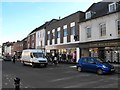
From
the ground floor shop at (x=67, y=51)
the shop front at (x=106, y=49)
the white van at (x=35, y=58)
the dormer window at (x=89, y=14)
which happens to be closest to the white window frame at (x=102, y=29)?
the shop front at (x=106, y=49)

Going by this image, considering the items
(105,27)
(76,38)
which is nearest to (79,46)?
(76,38)

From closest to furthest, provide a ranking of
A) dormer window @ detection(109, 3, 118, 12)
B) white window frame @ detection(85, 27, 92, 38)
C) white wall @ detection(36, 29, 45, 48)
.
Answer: dormer window @ detection(109, 3, 118, 12) → white window frame @ detection(85, 27, 92, 38) → white wall @ detection(36, 29, 45, 48)

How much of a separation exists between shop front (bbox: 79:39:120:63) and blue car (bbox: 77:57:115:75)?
583cm

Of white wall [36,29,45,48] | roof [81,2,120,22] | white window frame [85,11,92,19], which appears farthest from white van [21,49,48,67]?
white wall [36,29,45,48]

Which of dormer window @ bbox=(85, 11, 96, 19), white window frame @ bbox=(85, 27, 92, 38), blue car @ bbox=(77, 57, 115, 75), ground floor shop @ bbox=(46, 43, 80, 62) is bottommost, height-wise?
blue car @ bbox=(77, 57, 115, 75)

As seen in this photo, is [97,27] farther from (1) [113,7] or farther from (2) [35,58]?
(2) [35,58]

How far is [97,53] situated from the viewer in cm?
2806

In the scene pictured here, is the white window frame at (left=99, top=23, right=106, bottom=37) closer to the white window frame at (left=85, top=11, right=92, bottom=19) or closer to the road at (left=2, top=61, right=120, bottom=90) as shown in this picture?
the white window frame at (left=85, top=11, right=92, bottom=19)

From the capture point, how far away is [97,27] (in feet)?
91.7

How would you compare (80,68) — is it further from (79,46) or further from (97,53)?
(79,46)

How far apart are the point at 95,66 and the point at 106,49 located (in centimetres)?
812

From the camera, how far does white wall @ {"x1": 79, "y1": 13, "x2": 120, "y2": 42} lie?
2517 cm

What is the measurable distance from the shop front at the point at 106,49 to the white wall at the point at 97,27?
0.69 metres

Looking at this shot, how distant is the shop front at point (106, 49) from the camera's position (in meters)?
24.9
